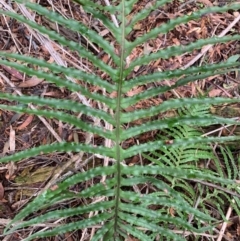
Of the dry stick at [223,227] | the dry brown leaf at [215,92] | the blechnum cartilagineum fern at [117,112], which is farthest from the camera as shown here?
the dry brown leaf at [215,92]

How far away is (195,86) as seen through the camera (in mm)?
1698

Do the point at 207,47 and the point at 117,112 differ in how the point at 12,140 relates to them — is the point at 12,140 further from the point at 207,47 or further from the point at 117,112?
the point at 207,47

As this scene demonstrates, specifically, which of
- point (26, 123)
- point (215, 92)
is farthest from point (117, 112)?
point (215, 92)

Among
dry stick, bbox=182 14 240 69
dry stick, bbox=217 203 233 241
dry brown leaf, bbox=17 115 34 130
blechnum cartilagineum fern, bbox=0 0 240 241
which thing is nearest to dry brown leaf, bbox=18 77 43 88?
dry brown leaf, bbox=17 115 34 130

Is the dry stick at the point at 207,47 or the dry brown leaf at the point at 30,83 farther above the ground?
the dry stick at the point at 207,47

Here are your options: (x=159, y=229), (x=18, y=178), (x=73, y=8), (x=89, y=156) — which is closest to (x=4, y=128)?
(x=18, y=178)

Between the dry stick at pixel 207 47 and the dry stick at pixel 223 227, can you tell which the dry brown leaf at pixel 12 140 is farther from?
the dry stick at pixel 223 227

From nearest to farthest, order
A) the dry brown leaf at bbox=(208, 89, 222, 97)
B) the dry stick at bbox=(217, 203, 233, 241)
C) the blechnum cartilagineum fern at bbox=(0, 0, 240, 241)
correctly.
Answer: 1. the blechnum cartilagineum fern at bbox=(0, 0, 240, 241)
2. the dry stick at bbox=(217, 203, 233, 241)
3. the dry brown leaf at bbox=(208, 89, 222, 97)

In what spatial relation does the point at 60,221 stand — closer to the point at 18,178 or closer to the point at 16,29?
the point at 18,178

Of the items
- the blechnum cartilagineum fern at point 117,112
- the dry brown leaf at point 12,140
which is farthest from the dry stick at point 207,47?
the dry brown leaf at point 12,140

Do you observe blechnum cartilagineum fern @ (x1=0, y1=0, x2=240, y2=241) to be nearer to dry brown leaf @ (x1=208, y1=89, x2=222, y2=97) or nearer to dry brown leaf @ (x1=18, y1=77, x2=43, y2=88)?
dry brown leaf @ (x1=18, y1=77, x2=43, y2=88)

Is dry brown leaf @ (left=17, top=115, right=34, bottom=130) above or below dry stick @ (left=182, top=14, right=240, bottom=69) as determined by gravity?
below

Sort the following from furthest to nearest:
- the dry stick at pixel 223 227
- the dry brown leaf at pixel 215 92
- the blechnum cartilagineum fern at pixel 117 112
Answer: the dry brown leaf at pixel 215 92
the dry stick at pixel 223 227
the blechnum cartilagineum fern at pixel 117 112

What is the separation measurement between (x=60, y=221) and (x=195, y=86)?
72 centimetres
